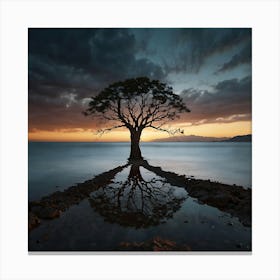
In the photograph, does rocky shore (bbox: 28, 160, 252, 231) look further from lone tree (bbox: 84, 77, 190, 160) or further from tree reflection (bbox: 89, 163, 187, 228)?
lone tree (bbox: 84, 77, 190, 160)

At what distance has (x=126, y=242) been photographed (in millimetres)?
3545

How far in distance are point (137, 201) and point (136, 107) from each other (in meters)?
4.83

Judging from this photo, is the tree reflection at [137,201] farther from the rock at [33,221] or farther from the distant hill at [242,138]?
the distant hill at [242,138]

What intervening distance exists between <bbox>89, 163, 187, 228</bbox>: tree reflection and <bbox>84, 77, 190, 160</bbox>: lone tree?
219cm

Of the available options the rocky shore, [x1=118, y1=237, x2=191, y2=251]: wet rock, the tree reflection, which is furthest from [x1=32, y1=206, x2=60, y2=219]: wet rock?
[x1=118, y1=237, x2=191, y2=251]: wet rock

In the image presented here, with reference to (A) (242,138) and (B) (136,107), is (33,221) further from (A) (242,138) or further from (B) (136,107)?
(B) (136,107)

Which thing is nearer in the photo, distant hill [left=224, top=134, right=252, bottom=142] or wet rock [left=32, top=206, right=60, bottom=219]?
wet rock [left=32, top=206, right=60, bottom=219]

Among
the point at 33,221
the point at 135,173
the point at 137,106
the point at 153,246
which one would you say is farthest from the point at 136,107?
the point at 153,246

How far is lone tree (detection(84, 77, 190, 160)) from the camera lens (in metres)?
6.83
